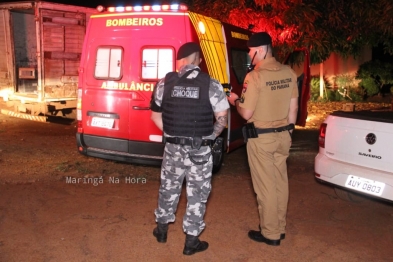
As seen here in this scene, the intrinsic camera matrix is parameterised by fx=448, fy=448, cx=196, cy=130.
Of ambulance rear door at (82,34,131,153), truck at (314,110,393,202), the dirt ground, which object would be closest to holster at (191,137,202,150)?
the dirt ground

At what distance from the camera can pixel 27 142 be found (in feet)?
28.5

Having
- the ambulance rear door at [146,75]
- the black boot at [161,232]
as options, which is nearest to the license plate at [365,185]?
the black boot at [161,232]

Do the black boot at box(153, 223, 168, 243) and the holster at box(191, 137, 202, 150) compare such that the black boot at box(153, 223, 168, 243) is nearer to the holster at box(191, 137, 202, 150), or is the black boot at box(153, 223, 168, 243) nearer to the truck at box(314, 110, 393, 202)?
the holster at box(191, 137, 202, 150)

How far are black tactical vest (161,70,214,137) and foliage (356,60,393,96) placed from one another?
14580mm

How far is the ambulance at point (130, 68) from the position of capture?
558 centimetres

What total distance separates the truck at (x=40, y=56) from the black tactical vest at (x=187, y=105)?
722cm

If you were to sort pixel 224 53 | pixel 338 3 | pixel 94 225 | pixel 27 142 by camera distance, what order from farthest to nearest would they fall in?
pixel 338 3
pixel 27 142
pixel 224 53
pixel 94 225

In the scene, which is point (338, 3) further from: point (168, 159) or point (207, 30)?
point (168, 159)

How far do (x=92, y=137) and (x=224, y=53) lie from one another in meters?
A: 2.20

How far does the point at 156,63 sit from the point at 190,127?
6.89ft

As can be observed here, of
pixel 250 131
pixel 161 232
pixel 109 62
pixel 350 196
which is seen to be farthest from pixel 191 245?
pixel 109 62

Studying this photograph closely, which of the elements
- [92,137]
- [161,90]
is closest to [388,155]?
[161,90]

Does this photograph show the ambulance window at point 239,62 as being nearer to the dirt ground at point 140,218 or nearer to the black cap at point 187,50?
the dirt ground at point 140,218

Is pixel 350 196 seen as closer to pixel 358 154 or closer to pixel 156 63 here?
pixel 358 154
